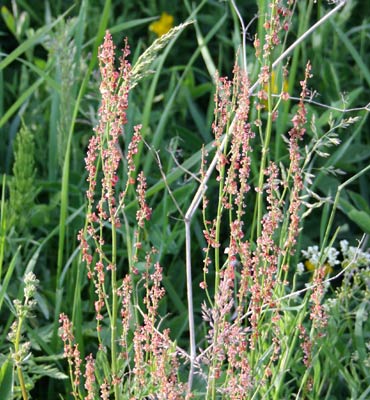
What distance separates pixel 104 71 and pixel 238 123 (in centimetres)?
25

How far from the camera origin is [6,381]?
1964 mm

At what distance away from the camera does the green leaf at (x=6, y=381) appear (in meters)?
1.95

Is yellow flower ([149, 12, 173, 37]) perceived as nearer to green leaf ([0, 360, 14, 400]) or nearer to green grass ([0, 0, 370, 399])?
green grass ([0, 0, 370, 399])

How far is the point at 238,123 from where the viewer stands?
1.63 metres

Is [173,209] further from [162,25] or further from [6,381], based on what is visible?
[162,25]

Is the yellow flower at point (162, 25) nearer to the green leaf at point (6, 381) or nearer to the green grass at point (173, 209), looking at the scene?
the green grass at point (173, 209)

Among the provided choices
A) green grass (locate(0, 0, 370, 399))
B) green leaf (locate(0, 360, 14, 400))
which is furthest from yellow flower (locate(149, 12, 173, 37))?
green leaf (locate(0, 360, 14, 400))

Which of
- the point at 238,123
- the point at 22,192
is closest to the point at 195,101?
the point at 22,192

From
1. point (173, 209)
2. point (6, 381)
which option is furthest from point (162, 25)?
point (6, 381)

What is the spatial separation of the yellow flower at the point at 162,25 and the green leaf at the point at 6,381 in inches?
71.4

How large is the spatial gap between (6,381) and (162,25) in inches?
75.1

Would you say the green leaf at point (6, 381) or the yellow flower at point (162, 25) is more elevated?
the yellow flower at point (162, 25)

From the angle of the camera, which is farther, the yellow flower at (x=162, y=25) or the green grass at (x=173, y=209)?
the yellow flower at (x=162, y=25)

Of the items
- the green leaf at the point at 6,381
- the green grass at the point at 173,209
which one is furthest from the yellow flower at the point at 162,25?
the green leaf at the point at 6,381
